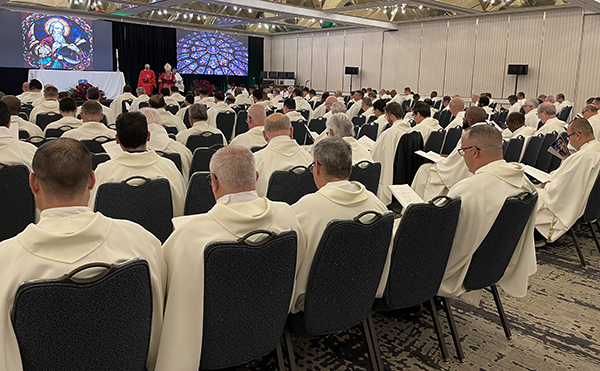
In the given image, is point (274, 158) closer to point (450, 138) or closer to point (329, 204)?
point (329, 204)

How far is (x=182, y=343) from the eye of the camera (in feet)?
5.98

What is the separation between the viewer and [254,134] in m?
5.76

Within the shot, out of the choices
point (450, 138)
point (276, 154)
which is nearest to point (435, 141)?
point (450, 138)

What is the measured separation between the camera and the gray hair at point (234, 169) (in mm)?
2162

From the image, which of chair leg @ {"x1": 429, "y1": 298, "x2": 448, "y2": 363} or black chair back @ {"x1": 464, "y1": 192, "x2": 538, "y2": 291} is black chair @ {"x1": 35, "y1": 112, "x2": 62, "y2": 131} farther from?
black chair back @ {"x1": 464, "y1": 192, "x2": 538, "y2": 291}

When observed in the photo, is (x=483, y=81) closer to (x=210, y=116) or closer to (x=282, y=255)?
(x=210, y=116)

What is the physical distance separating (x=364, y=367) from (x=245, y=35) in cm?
2345

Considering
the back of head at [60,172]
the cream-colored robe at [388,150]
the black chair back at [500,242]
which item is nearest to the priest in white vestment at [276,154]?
the black chair back at [500,242]

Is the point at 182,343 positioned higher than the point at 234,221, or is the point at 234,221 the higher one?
the point at 234,221

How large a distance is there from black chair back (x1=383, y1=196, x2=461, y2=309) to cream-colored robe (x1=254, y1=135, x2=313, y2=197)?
1831mm

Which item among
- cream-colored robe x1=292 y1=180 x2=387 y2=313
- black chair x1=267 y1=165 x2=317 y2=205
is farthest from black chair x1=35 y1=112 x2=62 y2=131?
cream-colored robe x1=292 y1=180 x2=387 y2=313

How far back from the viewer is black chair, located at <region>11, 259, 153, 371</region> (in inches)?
56.1

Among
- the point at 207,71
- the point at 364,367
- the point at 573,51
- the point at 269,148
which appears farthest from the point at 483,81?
the point at 364,367

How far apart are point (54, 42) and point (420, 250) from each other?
734 inches
